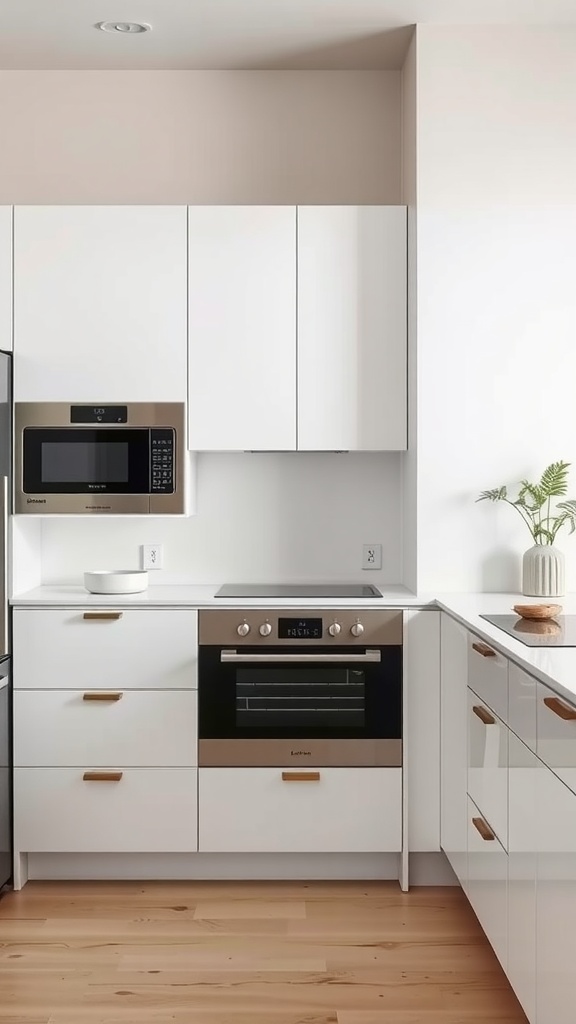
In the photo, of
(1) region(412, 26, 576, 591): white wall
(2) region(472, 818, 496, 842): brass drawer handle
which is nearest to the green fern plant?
(1) region(412, 26, 576, 591): white wall

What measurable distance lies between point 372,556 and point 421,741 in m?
0.78

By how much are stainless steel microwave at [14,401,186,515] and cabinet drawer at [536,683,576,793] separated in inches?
66.3

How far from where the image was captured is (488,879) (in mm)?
2551

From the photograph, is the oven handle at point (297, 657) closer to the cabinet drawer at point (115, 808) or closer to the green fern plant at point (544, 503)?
the cabinet drawer at point (115, 808)

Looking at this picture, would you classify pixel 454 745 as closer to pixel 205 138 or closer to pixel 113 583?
pixel 113 583

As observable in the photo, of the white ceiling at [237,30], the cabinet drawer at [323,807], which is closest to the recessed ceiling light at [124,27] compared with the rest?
the white ceiling at [237,30]

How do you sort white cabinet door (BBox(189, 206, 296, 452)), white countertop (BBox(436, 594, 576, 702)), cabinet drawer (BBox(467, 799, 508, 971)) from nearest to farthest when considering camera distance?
1. white countertop (BBox(436, 594, 576, 702))
2. cabinet drawer (BBox(467, 799, 508, 971))
3. white cabinet door (BBox(189, 206, 296, 452))

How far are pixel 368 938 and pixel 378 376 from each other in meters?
1.80

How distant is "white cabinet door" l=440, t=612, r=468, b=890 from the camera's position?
2.93 metres

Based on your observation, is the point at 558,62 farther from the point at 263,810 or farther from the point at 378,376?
the point at 263,810

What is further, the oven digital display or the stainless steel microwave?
the stainless steel microwave

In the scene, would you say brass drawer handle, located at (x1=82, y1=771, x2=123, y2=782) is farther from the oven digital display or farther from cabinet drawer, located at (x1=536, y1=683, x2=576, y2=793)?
cabinet drawer, located at (x1=536, y1=683, x2=576, y2=793)

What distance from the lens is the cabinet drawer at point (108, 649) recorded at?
3.24 meters

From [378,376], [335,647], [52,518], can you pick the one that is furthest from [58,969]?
[378,376]
